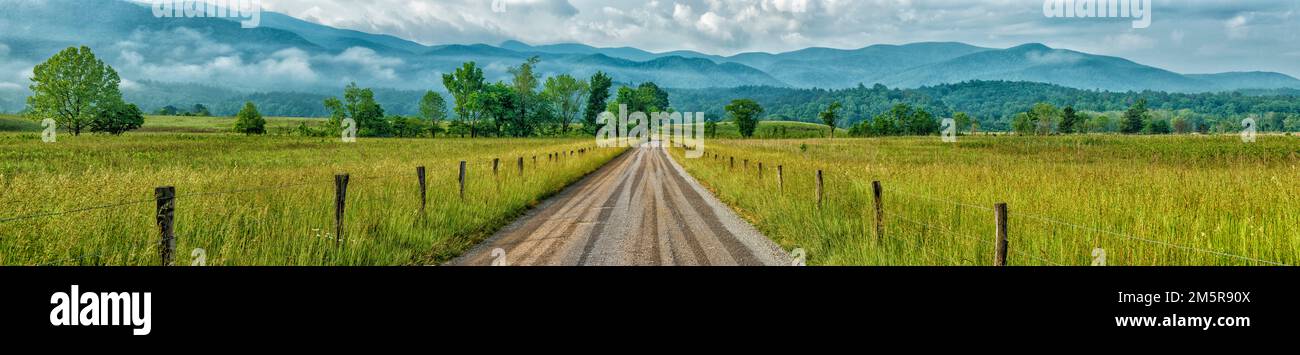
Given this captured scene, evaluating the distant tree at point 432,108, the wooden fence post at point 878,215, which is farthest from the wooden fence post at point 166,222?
the distant tree at point 432,108

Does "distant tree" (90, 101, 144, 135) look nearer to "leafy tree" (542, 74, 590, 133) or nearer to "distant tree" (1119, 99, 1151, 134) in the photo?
"leafy tree" (542, 74, 590, 133)

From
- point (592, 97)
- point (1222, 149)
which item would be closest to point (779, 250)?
point (1222, 149)

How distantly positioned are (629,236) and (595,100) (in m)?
113

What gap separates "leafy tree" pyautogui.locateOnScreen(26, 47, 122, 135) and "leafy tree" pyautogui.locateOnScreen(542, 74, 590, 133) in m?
66.4

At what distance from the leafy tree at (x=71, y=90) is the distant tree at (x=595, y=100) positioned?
7156 centimetres

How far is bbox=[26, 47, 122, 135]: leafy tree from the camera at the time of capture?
70312 mm

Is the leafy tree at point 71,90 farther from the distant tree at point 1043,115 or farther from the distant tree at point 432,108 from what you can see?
the distant tree at point 1043,115

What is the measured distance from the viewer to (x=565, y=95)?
125688 mm

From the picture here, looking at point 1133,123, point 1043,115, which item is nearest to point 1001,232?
point 1043,115

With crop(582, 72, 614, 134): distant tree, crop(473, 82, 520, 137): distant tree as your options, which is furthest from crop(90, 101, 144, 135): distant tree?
crop(582, 72, 614, 134): distant tree

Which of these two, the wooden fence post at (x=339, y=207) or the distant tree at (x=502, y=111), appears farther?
the distant tree at (x=502, y=111)

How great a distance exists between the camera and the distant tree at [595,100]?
399ft
